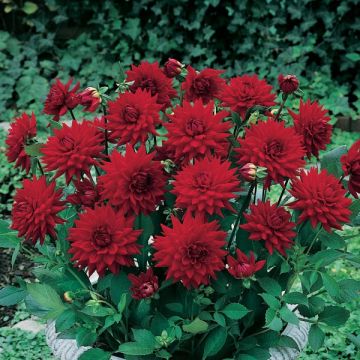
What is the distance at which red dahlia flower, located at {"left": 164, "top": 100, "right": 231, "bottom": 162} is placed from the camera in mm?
1349

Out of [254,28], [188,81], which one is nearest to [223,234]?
[188,81]

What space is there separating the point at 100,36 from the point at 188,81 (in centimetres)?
344

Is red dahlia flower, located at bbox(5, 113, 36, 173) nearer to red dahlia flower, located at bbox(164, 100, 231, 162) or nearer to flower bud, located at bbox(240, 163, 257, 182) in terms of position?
red dahlia flower, located at bbox(164, 100, 231, 162)

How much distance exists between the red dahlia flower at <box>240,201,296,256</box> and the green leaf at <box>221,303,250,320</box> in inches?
5.9

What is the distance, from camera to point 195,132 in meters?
1.35

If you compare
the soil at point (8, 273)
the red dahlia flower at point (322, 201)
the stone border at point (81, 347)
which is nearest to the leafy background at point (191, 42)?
the soil at point (8, 273)

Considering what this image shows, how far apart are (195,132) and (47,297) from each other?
493 mm

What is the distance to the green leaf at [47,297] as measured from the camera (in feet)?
4.86

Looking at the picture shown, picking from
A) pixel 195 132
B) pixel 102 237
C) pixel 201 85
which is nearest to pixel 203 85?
pixel 201 85

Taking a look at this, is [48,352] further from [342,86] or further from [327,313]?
[342,86]

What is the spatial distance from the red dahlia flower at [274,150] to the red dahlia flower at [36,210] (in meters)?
0.40

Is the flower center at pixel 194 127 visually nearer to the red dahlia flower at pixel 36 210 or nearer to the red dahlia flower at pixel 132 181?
the red dahlia flower at pixel 132 181

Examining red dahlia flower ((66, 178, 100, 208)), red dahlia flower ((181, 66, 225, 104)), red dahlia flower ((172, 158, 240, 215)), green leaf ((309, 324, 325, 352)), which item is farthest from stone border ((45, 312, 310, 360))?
red dahlia flower ((181, 66, 225, 104))

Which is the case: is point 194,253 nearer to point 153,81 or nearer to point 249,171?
point 249,171
